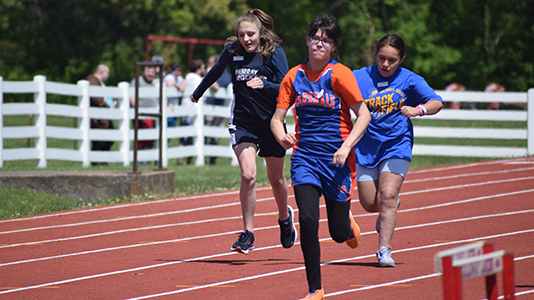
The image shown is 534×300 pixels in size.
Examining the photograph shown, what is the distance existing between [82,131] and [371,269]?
952 cm

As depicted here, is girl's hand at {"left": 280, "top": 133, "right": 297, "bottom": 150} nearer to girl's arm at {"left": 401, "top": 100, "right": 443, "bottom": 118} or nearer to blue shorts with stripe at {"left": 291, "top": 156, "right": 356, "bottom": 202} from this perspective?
blue shorts with stripe at {"left": 291, "top": 156, "right": 356, "bottom": 202}

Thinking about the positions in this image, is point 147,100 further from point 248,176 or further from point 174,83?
point 248,176

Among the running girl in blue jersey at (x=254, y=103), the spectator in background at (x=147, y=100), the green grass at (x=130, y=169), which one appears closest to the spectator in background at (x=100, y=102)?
the spectator in background at (x=147, y=100)

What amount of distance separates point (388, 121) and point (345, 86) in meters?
1.27

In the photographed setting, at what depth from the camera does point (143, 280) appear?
5746 mm

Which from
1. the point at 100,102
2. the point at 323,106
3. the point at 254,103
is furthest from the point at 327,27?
the point at 100,102

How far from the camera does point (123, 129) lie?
1439 cm

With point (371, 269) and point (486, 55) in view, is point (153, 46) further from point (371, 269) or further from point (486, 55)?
point (371, 269)

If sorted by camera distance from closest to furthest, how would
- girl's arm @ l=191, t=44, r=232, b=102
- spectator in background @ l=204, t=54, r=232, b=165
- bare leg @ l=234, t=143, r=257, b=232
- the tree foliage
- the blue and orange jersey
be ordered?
the blue and orange jersey → bare leg @ l=234, t=143, r=257, b=232 → girl's arm @ l=191, t=44, r=232, b=102 → spectator in background @ l=204, t=54, r=232, b=165 → the tree foliage

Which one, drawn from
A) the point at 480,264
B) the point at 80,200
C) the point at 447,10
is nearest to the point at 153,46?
the point at 447,10

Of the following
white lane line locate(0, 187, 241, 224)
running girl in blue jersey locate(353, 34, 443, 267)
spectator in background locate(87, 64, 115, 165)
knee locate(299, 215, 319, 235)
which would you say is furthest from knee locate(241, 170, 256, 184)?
spectator in background locate(87, 64, 115, 165)

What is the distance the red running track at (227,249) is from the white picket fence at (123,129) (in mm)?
4116

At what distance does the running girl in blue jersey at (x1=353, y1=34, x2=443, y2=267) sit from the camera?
19.5 feet

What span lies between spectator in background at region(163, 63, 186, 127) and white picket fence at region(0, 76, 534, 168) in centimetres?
27
